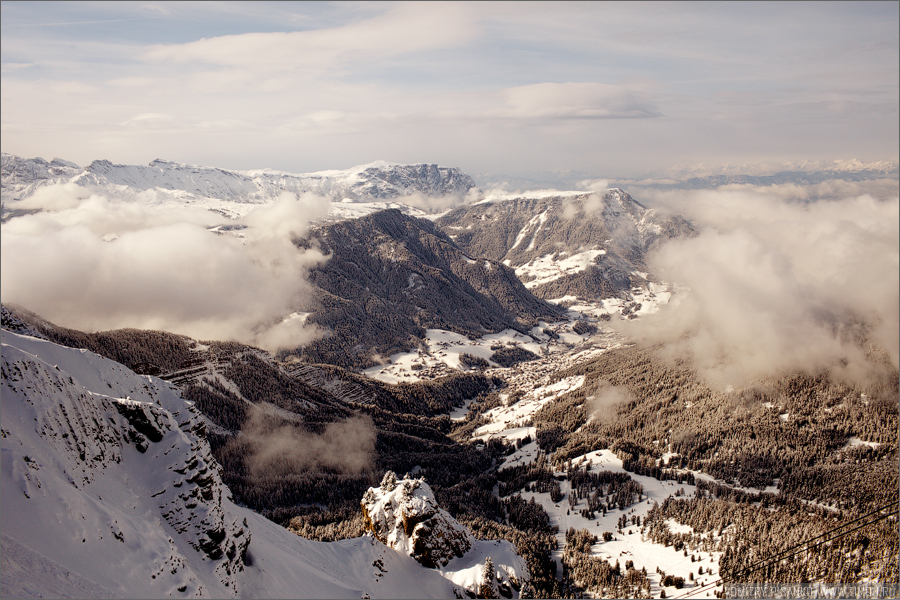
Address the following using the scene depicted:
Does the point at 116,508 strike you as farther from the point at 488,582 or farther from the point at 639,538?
the point at 639,538

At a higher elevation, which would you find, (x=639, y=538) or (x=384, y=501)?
(x=384, y=501)

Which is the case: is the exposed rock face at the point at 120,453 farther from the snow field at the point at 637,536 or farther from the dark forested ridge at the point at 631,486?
the snow field at the point at 637,536

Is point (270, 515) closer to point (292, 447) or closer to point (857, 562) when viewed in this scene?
point (292, 447)

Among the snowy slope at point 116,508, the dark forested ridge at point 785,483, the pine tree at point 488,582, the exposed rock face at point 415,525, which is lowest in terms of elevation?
the dark forested ridge at point 785,483

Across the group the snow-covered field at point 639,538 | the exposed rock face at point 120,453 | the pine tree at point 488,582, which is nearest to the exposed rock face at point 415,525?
the pine tree at point 488,582

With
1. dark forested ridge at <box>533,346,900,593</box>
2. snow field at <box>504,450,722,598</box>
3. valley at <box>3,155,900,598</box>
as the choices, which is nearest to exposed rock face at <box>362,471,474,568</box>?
valley at <box>3,155,900,598</box>

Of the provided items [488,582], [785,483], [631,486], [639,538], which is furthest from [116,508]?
[785,483]
